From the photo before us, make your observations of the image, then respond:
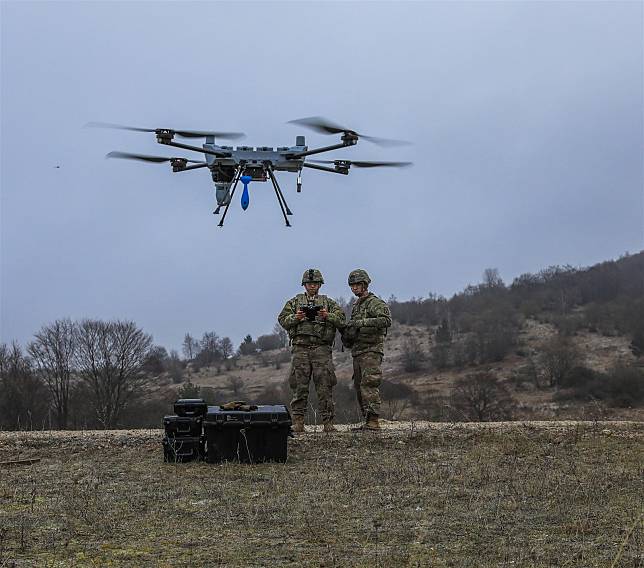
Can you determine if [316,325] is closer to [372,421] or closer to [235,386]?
[372,421]

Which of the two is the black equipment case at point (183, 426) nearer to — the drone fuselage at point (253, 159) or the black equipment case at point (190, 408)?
the black equipment case at point (190, 408)

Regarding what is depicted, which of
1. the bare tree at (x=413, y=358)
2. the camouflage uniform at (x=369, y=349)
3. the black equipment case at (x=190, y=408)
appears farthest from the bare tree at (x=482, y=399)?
the black equipment case at (x=190, y=408)

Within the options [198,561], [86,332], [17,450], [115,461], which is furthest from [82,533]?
[86,332]

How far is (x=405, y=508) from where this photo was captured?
660 centimetres

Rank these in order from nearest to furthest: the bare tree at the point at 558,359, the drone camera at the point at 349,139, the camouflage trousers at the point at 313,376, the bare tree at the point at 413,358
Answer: the drone camera at the point at 349,139
the camouflage trousers at the point at 313,376
the bare tree at the point at 558,359
the bare tree at the point at 413,358

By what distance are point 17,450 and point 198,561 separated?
20.2ft

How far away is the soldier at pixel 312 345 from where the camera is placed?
1077 centimetres

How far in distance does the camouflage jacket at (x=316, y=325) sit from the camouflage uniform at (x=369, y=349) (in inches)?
10.6

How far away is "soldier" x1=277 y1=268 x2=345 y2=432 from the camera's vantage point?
1077cm

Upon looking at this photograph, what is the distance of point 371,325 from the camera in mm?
10867

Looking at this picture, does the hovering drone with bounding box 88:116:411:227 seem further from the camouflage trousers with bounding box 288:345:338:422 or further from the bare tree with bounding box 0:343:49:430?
the bare tree with bounding box 0:343:49:430

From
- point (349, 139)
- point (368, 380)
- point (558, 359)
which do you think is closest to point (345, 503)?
point (368, 380)

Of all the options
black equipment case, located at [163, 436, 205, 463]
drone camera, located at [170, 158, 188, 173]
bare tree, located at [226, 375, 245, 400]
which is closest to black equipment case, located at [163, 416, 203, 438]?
black equipment case, located at [163, 436, 205, 463]

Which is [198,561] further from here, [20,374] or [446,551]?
[20,374]
